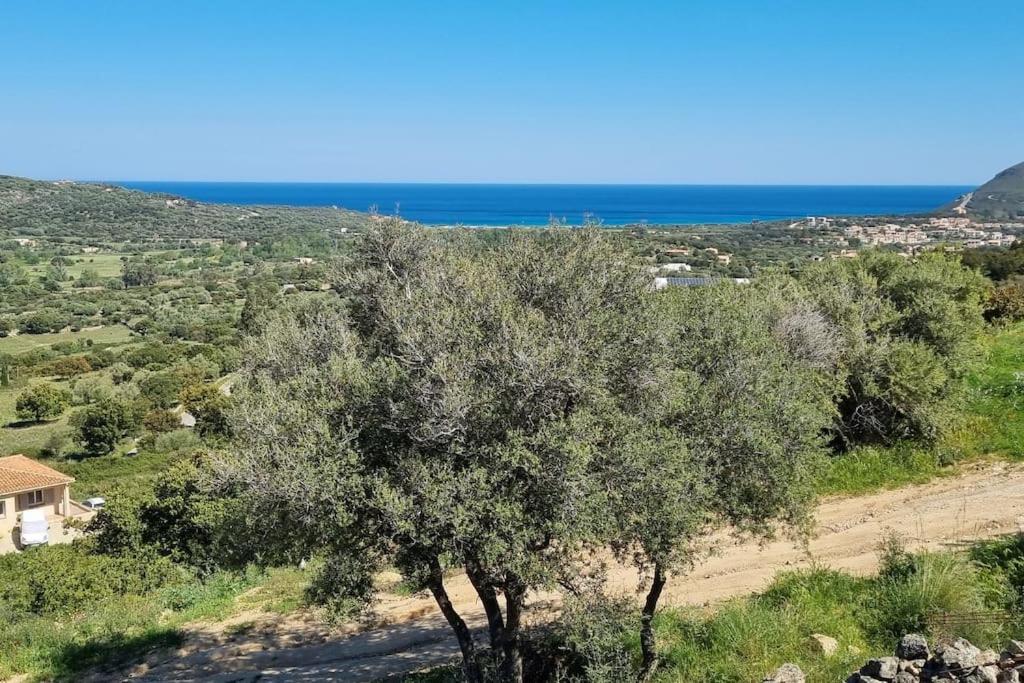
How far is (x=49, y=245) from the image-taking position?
465 feet

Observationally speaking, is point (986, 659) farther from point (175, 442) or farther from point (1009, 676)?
point (175, 442)

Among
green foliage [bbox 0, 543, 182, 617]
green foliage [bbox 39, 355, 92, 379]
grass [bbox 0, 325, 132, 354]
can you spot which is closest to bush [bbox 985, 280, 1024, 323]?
green foliage [bbox 0, 543, 182, 617]

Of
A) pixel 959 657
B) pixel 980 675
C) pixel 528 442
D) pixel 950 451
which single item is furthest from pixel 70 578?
pixel 950 451

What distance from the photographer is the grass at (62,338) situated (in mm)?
78662

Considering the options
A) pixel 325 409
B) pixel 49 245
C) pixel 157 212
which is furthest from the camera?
pixel 157 212

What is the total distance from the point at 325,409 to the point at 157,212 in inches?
7382

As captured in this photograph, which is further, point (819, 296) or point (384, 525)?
point (819, 296)

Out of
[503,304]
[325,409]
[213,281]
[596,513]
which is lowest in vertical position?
[213,281]

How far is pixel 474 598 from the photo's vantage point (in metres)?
15.5

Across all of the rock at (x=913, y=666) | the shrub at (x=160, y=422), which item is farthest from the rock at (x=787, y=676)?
the shrub at (x=160, y=422)

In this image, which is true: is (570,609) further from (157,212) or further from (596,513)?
(157,212)

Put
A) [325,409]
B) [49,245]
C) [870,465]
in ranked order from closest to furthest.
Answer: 1. [325,409]
2. [870,465]
3. [49,245]

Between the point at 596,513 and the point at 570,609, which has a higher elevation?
the point at 596,513

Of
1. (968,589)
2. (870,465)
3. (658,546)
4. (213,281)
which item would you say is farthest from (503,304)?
(213,281)
